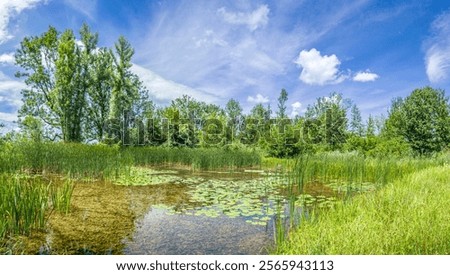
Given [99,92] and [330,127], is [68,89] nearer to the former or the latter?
[99,92]

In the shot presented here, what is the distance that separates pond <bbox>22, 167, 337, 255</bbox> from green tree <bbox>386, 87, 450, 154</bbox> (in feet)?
56.9

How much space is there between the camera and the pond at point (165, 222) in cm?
383

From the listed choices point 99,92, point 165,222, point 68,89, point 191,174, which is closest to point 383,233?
point 165,222

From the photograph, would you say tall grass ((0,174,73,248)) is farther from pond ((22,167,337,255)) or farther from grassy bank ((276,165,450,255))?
grassy bank ((276,165,450,255))

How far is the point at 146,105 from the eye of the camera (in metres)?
30.5

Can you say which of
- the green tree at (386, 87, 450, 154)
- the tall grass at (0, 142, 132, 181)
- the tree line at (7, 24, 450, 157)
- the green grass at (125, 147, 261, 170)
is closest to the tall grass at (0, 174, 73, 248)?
the tall grass at (0, 142, 132, 181)

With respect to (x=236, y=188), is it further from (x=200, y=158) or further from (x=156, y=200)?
(x=200, y=158)

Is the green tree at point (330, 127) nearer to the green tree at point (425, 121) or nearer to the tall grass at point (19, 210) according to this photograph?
the green tree at point (425, 121)

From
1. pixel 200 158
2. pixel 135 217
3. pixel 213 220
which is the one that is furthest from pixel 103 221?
pixel 200 158

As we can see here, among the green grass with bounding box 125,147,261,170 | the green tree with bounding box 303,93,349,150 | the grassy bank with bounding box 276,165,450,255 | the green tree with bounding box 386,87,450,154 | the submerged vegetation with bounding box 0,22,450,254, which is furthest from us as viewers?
the green tree with bounding box 303,93,349,150

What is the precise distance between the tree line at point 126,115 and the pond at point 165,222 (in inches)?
561

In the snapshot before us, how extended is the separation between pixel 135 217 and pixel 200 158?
9.23 metres

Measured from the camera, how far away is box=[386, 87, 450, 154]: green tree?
21172mm

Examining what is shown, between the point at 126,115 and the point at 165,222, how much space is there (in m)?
21.0
